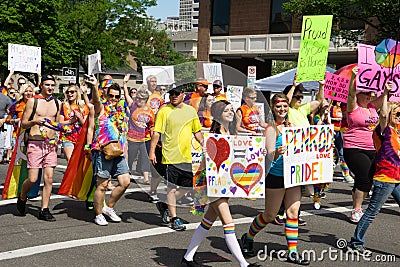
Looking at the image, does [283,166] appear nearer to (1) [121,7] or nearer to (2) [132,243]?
(2) [132,243]

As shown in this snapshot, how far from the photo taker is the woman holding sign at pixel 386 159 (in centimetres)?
597

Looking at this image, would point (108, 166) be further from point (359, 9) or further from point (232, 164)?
point (359, 9)

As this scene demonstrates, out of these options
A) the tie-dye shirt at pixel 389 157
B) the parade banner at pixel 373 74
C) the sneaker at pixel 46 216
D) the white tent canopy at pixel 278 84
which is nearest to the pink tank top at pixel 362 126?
the parade banner at pixel 373 74

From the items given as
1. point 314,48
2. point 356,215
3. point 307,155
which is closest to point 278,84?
A: point 356,215

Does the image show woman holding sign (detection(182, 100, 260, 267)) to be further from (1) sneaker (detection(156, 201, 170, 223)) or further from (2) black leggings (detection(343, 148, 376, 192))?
(2) black leggings (detection(343, 148, 376, 192))

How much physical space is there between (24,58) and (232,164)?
9.21 metres

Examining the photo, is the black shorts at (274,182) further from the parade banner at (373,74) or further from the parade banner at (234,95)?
the parade banner at (373,74)

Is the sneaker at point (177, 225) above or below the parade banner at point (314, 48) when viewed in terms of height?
below

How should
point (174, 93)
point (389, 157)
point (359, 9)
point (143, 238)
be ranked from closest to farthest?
point (389, 157)
point (174, 93)
point (143, 238)
point (359, 9)

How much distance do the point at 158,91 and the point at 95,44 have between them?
32.9 meters

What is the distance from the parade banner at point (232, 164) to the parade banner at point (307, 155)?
0.53 meters

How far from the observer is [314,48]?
294 inches

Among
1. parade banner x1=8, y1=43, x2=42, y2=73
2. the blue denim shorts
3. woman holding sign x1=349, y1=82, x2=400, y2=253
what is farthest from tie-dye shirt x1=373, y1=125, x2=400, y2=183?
parade banner x1=8, y1=43, x2=42, y2=73

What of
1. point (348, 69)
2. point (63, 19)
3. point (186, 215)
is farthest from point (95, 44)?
point (186, 215)
